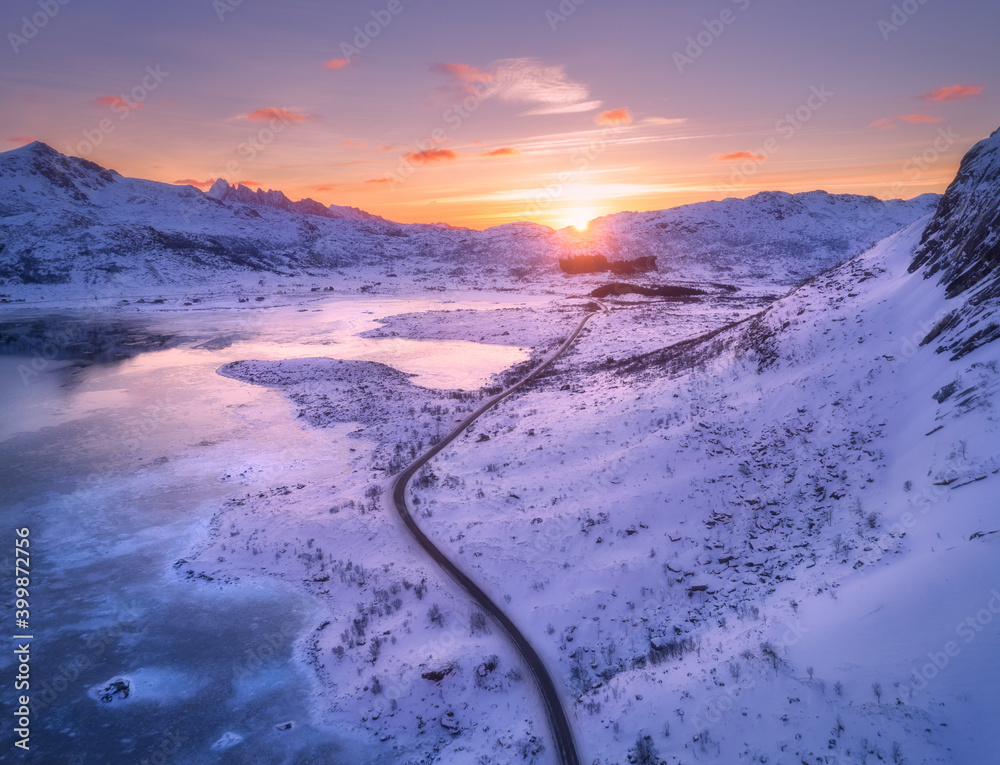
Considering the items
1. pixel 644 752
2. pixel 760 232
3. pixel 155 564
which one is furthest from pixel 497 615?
pixel 760 232

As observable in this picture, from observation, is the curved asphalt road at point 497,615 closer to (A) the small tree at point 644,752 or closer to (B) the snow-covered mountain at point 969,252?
(A) the small tree at point 644,752

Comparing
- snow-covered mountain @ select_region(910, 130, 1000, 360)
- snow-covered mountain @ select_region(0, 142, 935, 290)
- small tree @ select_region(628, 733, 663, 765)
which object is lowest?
small tree @ select_region(628, 733, 663, 765)

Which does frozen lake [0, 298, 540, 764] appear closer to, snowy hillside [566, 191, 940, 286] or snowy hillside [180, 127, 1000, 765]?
snowy hillside [180, 127, 1000, 765]

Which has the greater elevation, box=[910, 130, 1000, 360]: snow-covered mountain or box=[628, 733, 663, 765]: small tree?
box=[910, 130, 1000, 360]: snow-covered mountain

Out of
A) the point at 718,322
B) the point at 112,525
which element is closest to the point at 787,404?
the point at 112,525

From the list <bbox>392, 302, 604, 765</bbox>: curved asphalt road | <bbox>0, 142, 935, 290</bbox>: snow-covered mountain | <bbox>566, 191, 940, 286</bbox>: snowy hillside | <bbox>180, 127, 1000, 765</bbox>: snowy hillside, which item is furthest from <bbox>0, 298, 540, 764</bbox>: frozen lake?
<bbox>566, 191, 940, 286</bbox>: snowy hillside

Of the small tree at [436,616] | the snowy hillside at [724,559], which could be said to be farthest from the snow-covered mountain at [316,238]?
the small tree at [436,616]

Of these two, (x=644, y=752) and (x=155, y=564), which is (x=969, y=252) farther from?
(x=155, y=564)
